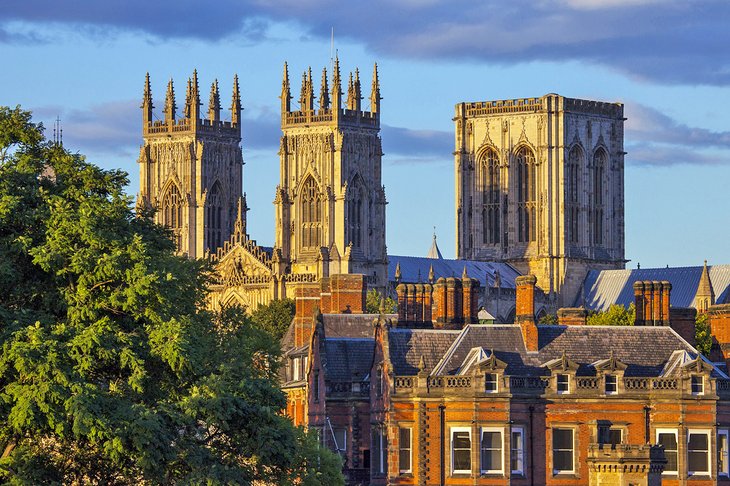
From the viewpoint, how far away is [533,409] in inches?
3073

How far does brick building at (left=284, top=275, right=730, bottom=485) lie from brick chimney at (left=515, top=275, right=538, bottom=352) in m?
0.06

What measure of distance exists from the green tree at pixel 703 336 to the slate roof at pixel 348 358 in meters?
21.8

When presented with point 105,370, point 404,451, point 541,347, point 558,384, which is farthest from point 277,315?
point 105,370

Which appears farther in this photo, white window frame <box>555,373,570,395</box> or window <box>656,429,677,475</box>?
window <box>656,429,677,475</box>

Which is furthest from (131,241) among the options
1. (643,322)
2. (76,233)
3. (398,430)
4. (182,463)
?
(643,322)

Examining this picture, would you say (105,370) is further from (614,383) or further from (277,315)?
(277,315)

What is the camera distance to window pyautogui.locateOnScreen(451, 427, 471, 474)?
7750 cm

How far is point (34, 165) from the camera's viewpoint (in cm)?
6009

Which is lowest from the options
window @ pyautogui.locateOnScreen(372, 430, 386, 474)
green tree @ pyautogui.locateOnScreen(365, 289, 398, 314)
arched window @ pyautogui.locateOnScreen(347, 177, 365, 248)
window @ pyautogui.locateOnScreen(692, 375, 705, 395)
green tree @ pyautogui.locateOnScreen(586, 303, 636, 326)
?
window @ pyautogui.locateOnScreen(372, 430, 386, 474)

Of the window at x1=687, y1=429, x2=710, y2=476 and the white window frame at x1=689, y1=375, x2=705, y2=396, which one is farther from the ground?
the white window frame at x1=689, y1=375, x2=705, y2=396

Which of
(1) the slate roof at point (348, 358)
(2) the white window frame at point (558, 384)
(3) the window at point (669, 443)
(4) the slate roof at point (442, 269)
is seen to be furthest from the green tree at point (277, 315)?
(3) the window at point (669, 443)

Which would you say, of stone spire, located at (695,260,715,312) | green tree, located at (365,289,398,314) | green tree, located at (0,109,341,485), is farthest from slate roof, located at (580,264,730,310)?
green tree, located at (0,109,341,485)

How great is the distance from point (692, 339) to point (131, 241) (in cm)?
3261

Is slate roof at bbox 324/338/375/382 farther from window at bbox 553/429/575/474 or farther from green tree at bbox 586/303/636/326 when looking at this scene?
green tree at bbox 586/303/636/326
